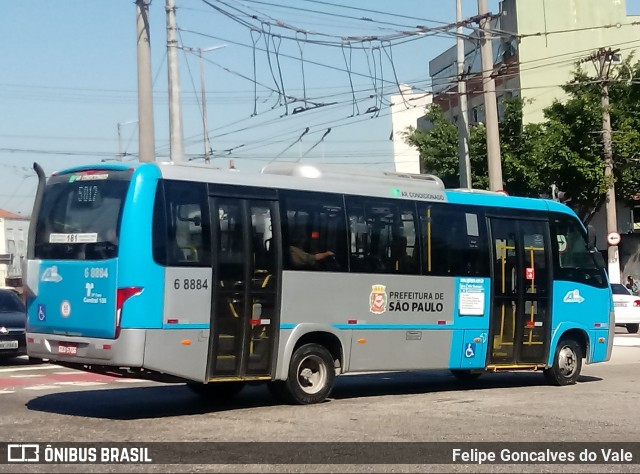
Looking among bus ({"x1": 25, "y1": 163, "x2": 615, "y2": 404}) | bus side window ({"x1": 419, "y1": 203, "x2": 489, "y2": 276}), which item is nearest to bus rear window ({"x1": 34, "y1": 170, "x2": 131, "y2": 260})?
bus ({"x1": 25, "y1": 163, "x2": 615, "y2": 404})

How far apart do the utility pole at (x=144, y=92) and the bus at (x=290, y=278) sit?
7.57 m

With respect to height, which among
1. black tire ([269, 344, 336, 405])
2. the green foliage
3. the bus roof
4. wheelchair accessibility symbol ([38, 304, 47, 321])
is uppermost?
the green foliage

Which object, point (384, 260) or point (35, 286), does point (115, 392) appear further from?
point (384, 260)

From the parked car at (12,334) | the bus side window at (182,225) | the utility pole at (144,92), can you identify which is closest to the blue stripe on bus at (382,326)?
the bus side window at (182,225)

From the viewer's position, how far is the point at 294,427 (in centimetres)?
1152

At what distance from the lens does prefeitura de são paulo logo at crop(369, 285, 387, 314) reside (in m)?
14.5

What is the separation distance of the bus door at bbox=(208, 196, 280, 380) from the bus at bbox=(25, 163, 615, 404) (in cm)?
2

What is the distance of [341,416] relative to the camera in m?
12.6

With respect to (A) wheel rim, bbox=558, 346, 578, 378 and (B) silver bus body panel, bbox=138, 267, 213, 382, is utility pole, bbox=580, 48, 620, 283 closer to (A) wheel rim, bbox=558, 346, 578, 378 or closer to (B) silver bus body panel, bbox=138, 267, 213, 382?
(A) wheel rim, bbox=558, 346, 578, 378

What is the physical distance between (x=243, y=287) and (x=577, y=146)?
103ft

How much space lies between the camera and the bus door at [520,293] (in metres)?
16.3

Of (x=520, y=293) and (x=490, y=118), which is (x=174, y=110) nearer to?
(x=490, y=118)

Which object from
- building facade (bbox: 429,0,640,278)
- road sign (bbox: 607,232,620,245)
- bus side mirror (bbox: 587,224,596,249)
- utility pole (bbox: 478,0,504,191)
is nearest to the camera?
bus side mirror (bbox: 587,224,596,249)

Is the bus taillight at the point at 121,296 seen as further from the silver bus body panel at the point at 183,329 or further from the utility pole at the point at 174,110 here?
the utility pole at the point at 174,110
